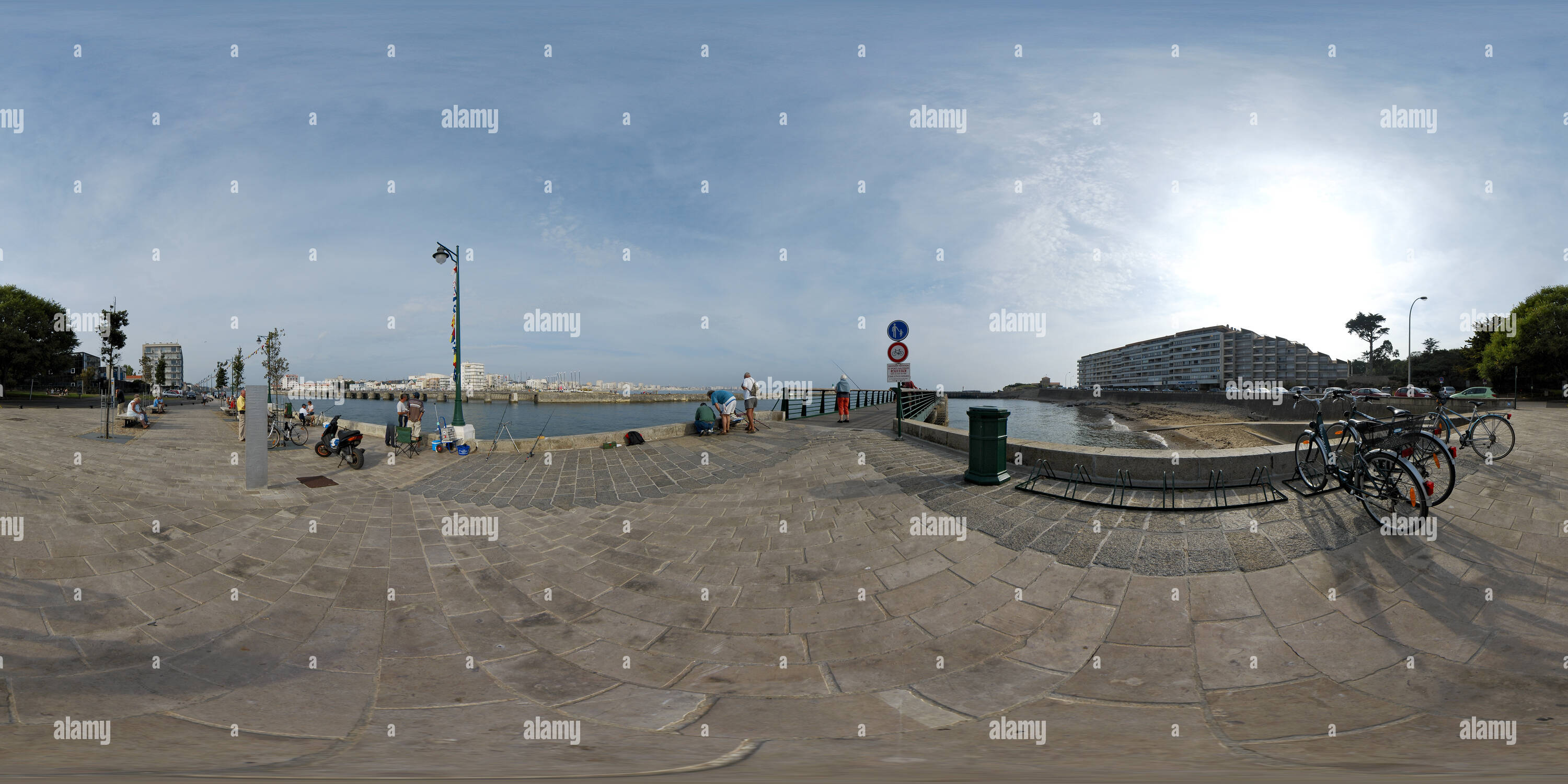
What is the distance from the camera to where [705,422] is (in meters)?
12.3

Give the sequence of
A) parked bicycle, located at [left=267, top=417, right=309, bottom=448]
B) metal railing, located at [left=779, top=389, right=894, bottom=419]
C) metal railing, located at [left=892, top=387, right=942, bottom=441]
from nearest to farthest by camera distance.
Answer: metal railing, located at [left=892, top=387, right=942, bottom=441]
parked bicycle, located at [left=267, top=417, right=309, bottom=448]
metal railing, located at [left=779, top=389, right=894, bottom=419]

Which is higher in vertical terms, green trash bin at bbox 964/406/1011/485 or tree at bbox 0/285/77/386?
tree at bbox 0/285/77/386

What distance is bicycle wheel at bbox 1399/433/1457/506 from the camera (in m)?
5.22

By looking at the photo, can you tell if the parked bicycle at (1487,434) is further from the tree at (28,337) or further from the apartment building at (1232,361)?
the apartment building at (1232,361)

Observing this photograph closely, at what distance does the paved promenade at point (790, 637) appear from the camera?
2801mm

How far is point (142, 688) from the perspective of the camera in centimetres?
340

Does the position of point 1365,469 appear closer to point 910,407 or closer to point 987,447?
point 987,447

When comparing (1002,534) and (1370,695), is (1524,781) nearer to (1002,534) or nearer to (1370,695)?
(1370,695)

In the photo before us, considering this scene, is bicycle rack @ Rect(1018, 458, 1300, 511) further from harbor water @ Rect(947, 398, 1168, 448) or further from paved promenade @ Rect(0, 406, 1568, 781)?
harbor water @ Rect(947, 398, 1168, 448)

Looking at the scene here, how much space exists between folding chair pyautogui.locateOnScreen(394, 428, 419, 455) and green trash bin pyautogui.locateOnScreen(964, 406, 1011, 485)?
429 inches

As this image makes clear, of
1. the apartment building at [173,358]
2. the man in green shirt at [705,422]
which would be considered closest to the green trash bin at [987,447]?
the man in green shirt at [705,422]

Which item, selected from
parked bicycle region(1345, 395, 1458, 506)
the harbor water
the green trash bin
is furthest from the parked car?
the green trash bin

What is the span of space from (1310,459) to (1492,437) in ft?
12.5

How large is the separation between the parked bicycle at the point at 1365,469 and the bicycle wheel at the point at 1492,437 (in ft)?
9.10
